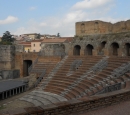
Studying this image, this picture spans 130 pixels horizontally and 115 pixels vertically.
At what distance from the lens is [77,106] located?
5.25 metres

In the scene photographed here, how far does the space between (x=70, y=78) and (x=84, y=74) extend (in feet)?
4.02

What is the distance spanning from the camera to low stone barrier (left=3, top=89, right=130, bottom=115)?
4627 mm

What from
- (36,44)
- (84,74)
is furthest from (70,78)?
(36,44)

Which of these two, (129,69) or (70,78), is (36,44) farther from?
(129,69)

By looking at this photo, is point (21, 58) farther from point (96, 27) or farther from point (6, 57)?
point (96, 27)

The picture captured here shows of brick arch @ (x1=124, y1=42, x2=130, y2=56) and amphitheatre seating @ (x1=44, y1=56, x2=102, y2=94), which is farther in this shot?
brick arch @ (x1=124, y1=42, x2=130, y2=56)

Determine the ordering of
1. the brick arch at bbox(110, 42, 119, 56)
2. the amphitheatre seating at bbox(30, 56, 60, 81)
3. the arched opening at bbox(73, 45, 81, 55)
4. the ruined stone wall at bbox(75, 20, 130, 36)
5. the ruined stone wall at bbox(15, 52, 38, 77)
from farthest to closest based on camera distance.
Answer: the ruined stone wall at bbox(15, 52, 38, 77) < the arched opening at bbox(73, 45, 81, 55) < the ruined stone wall at bbox(75, 20, 130, 36) < the amphitheatre seating at bbox(30, 56, 60, 81) < the brick arch at bbox(110, 42, 119, 56)

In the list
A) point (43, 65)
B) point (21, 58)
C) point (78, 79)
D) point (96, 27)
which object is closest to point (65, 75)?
point (78, 79)

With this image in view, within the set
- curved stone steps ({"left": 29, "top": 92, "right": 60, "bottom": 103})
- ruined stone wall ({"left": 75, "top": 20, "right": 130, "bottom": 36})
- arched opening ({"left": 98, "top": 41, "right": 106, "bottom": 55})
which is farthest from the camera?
ruined stone wall ({"left": 75, "top": 20, "right": 130, "bottom": 36})

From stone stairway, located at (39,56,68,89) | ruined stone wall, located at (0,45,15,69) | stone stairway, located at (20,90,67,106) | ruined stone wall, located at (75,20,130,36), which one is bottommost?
stone stairway, located at (20,90,67,106)

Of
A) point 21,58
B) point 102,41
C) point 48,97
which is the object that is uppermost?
point 102,41

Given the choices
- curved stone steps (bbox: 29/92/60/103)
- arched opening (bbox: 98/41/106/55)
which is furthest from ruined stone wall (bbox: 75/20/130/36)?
curved stone steps (bbox: 29/92/60/103)

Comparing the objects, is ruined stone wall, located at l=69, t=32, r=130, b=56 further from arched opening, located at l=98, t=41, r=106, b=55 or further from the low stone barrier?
the low stone barrier

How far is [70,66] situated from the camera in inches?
711
